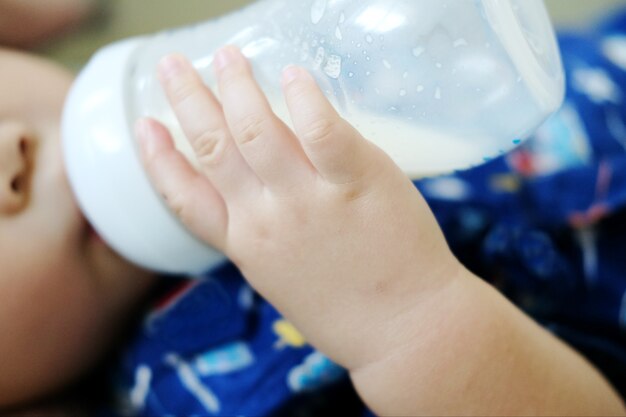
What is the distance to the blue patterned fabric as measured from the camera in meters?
0.68

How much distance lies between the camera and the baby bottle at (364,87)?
0.51 metres

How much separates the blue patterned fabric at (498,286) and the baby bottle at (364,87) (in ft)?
0.38

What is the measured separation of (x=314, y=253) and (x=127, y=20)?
666 mm

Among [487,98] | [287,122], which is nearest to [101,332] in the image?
[287,122]

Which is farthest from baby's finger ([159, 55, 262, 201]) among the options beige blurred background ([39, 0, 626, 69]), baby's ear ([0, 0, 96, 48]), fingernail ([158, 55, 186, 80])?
beige blurred background ([39, 0, 626, 69])

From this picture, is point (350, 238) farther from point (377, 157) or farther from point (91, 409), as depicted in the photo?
point (91, 409)

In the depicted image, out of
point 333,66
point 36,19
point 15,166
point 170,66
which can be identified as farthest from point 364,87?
point 36,19

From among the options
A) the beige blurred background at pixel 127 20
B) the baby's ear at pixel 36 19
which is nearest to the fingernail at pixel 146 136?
the baby's ear at pixel 36 19

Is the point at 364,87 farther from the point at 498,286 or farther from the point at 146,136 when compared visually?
the point at 498,286

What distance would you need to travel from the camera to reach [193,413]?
0.69 m

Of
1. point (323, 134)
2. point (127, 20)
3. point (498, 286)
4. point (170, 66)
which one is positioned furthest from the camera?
point (127, 20)

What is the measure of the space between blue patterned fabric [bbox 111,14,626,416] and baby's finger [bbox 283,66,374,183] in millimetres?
249

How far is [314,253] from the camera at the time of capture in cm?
53

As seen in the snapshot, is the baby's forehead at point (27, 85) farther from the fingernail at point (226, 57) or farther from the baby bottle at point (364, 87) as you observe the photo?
the fingernail at point (226, 57)
